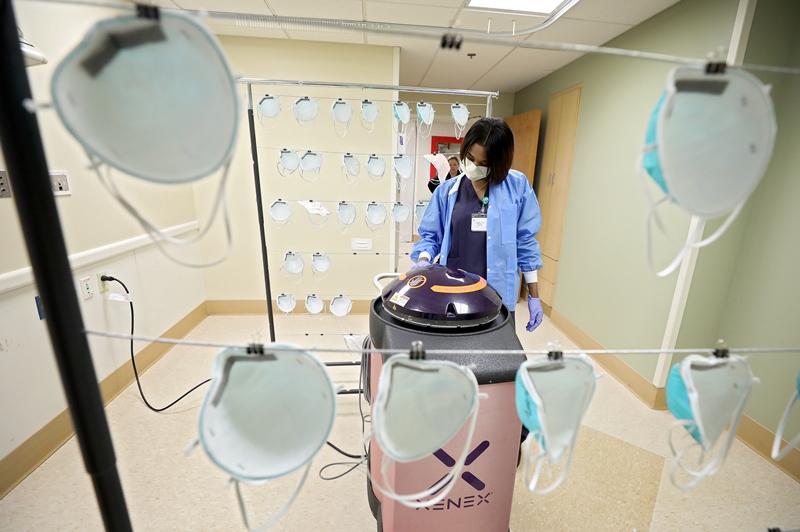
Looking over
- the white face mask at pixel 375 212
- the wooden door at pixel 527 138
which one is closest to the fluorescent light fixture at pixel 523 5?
the white face mask at pixel 375 212

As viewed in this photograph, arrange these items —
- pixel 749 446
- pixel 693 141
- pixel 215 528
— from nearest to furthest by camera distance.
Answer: pixel 693 141
pixel 215 528
pixel 749 446

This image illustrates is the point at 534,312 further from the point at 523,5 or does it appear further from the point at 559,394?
the point at 523,5

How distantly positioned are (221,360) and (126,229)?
2.31 m

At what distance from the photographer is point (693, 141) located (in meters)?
0.45

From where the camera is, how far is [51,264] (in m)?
0.47

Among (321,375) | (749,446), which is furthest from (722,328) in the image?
(321,375)

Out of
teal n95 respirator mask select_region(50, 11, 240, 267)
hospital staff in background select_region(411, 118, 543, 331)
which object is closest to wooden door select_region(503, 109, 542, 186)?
hospital staff in background select_region(411, 118, 543, 331)

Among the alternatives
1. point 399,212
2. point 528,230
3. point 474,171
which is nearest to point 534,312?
point 528,230

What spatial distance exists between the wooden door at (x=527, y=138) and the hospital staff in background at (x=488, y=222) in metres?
2.07

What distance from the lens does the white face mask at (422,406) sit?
496 millimetres

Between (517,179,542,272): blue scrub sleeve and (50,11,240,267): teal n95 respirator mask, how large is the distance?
1.50m

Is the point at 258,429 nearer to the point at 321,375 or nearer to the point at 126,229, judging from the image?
the point at 321,375

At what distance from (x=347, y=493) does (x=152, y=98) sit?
5.39ft

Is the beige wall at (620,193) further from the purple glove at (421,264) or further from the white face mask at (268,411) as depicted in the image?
the white face mask at (268,411)
